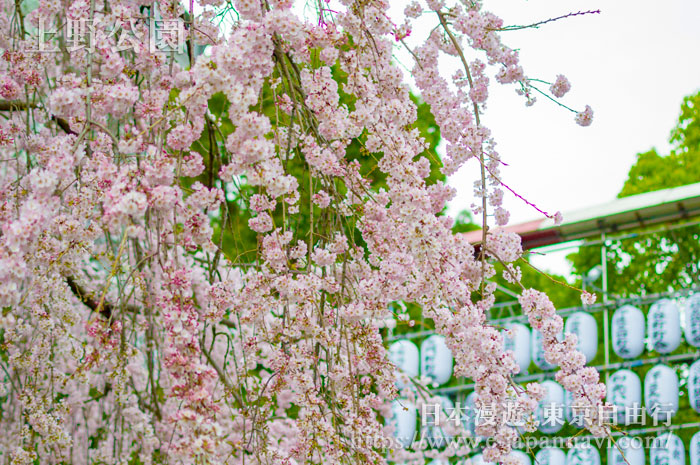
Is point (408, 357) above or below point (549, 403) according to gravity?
above

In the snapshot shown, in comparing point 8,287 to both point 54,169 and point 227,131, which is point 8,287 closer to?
point 54,169

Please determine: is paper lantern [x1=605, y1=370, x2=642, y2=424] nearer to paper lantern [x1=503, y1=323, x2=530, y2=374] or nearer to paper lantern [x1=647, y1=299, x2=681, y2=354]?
paper lantern [x1=647, y1=299, x2=681, y2=354]

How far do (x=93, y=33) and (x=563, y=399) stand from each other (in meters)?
6.44

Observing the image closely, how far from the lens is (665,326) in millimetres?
6586

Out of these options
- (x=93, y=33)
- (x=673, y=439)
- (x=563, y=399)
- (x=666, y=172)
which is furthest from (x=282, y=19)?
(x=666, y=172)

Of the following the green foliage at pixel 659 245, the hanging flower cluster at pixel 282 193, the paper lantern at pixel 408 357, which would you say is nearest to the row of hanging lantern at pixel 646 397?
the paper lantern at pixel 408 357

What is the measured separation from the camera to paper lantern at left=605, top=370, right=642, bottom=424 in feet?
22.0

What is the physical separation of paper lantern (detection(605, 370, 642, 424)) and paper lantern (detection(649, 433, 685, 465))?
0.30 metres

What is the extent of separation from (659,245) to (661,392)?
3.29 metres

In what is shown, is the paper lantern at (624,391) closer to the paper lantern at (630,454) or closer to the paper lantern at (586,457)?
the paper lantern at (630,454)

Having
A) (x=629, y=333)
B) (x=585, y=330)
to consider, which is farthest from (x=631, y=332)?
(x=585, y=330)

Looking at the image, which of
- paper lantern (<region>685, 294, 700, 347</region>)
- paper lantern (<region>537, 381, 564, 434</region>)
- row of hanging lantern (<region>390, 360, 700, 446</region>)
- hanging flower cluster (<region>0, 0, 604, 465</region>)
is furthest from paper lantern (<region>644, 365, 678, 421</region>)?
hanging flower cluster (<region>0, 0, 604, 465</region>)

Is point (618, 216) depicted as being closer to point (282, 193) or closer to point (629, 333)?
point (629, 333)

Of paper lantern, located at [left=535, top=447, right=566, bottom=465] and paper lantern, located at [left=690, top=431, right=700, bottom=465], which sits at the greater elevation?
paper lantern, located at [left=690, top=431, right=700, bottom=465]
